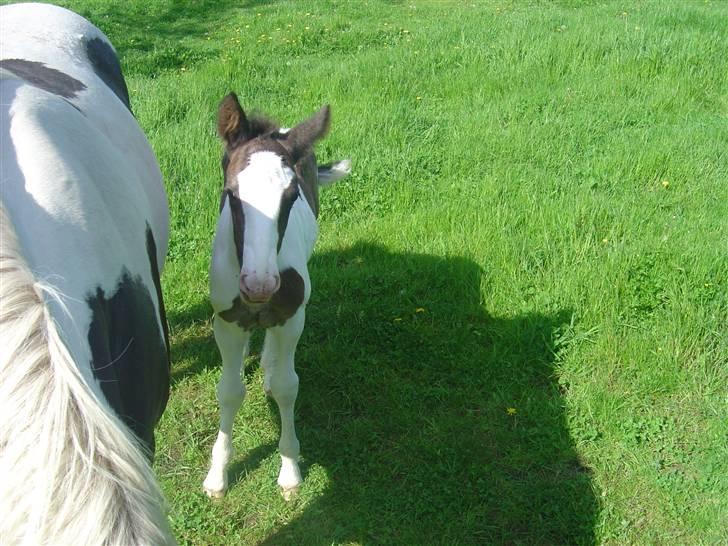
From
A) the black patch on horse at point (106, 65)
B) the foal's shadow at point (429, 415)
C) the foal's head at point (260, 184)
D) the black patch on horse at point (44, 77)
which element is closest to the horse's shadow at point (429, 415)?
the foal's shadow at point (429, 415)

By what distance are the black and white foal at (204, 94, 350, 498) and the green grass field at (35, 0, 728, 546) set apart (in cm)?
37

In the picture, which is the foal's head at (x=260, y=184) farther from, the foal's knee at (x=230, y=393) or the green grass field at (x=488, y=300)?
the green grass field at (x=488, y=300)

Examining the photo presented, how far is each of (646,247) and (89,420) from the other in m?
3.59

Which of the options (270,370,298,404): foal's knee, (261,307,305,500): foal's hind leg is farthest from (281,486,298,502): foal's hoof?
(270,370,298,404): foal's knee

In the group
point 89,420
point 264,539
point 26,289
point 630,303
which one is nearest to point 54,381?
point 89,420

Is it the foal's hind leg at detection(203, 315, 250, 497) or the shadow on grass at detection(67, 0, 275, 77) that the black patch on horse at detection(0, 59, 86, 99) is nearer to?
the foal's hind leg at detection(203, 315, 250, 497)

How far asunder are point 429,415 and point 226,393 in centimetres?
103

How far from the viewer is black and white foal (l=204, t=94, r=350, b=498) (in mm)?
2580

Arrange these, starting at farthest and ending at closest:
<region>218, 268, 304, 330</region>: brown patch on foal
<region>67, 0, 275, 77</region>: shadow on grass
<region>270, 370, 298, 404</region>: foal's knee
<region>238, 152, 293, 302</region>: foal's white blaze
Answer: <region>67, 0, 275, 77</region>: shadow on grass, <region>270, 370, 298, 404</region>: foal's knee, <region>218, 268, 304, 330</region>: brown patch on foal, <region>238, 152, 293, 302</region>: foal's white blaze

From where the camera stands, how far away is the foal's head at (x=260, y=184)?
253cm

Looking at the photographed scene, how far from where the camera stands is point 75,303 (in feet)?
5.45

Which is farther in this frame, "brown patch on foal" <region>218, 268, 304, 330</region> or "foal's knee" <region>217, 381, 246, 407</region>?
"foal's knee" <region>217, 381, 246, 407</region>

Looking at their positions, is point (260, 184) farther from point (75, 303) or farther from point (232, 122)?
point (75, 303)

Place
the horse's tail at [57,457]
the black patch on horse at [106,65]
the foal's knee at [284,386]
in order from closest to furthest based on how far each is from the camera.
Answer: the horse's tail at [57,457] → the foal's knee at [284,386] → the black patch on horse at [106,65]
